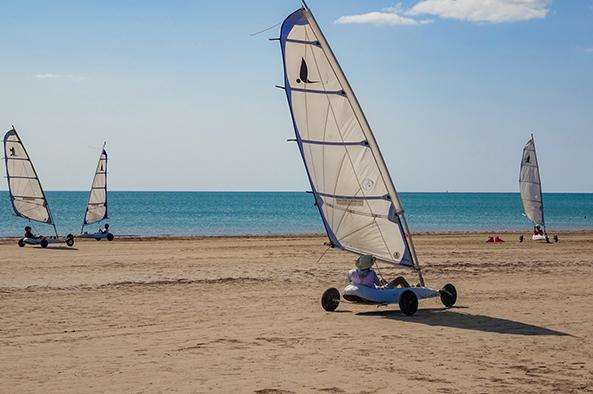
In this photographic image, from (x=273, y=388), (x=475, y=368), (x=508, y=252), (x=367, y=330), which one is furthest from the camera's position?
(x=508, y=252)

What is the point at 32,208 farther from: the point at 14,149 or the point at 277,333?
the point at 277,333

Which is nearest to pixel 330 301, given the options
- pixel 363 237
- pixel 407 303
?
pixel 363 237

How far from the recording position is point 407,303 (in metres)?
16.0

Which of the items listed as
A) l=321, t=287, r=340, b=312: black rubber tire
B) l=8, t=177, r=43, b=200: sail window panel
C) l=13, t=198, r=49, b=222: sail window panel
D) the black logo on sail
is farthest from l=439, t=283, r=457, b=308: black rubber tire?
l=13, t=198, r=49, b=222: sail window panel

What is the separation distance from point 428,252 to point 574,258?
6107mm

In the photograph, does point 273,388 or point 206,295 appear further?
point 206,295

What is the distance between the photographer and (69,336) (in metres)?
13.7

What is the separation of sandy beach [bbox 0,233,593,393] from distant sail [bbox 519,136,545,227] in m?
23.0

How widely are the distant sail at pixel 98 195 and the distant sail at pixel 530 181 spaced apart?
85.6ft

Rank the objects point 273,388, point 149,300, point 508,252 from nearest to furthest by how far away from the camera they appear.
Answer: point 273,388
point 149,300
point 508,252

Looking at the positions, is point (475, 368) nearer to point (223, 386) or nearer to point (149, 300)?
point (223, 386)

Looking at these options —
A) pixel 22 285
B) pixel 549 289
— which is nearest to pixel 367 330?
pixel 549 289

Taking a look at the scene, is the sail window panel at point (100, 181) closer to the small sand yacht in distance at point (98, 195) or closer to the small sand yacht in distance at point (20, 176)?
the small sand yacht in distance at point (98, 195)

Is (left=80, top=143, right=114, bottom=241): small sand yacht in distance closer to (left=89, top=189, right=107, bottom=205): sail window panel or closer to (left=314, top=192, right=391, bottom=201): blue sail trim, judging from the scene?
(left=89, top=189, right=107, bottom=205): sail window panel
